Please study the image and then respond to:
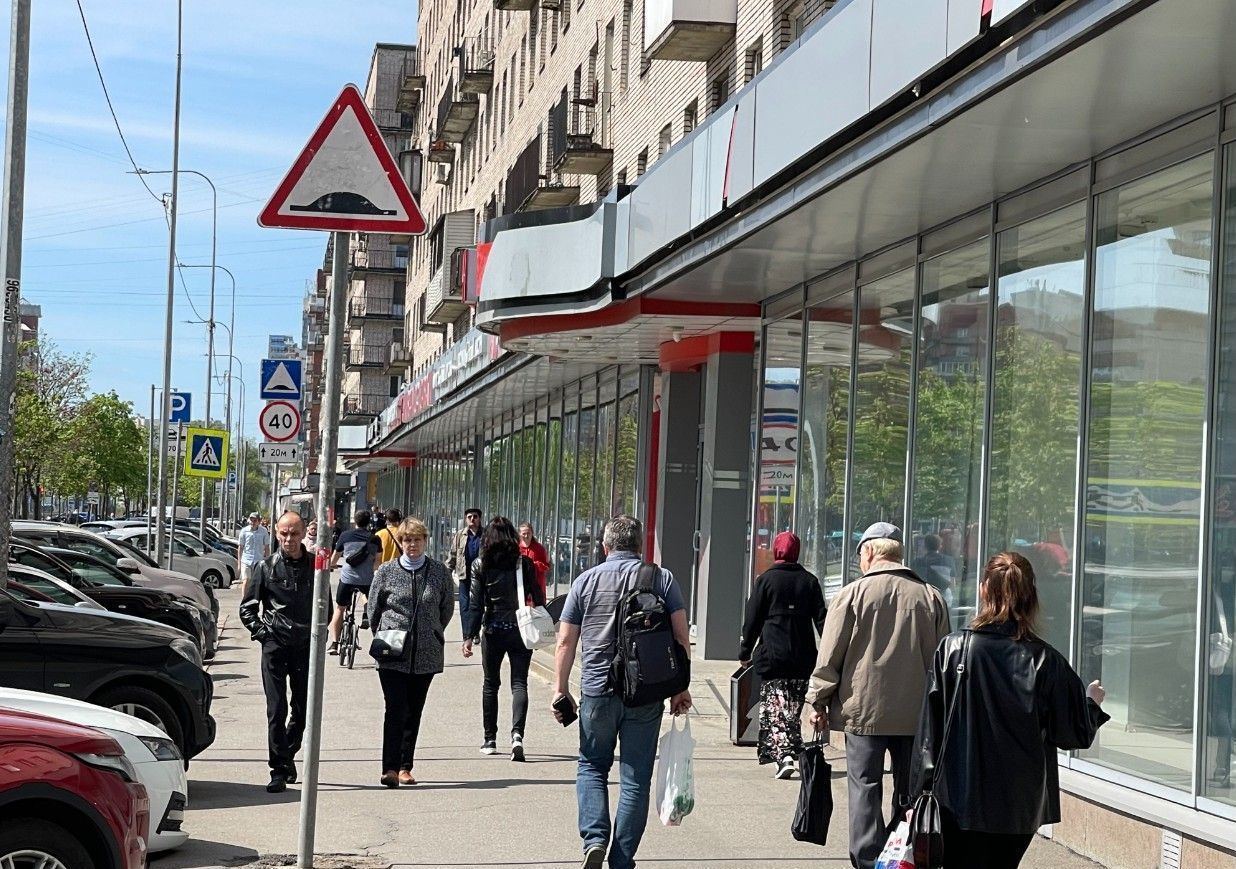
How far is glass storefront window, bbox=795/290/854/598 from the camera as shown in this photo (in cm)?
1555

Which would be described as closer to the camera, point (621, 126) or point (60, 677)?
point (60, 677)

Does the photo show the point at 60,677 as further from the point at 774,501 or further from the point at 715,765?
the point at 774,501

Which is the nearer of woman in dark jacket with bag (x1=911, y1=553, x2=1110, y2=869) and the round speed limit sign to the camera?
woman in dark jacket with bag (x1=911, y1=553, x2=1110, y2=869)

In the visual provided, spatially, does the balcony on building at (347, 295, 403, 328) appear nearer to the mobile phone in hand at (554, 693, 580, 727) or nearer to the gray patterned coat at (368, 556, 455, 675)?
the gray patterned coat at (368, 556, 455, 675)

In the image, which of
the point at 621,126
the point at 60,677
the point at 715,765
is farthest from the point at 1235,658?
the point at 621,126

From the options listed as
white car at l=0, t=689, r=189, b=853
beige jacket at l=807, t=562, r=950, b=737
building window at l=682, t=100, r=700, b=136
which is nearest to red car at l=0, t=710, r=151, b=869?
white car at l=0, t=689, r=189, b=853

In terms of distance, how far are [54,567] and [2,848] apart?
12964 mm

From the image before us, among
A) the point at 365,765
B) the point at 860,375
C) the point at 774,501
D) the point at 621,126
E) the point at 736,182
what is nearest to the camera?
the point at 365,765

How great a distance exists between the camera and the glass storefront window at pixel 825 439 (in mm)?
15547

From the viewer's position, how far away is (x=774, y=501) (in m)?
18.0

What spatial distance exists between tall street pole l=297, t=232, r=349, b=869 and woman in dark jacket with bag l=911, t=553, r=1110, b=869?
3130 mm

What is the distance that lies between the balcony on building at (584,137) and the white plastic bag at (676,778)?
75.7 ft

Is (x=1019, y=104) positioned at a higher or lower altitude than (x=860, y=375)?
higher

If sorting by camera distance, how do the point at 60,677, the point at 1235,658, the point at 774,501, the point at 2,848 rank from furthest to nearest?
the point at 774,501, the point at 60,677, the point at 1235,658, the point at 2,848
